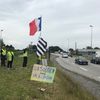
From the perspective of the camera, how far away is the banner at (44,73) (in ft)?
57.2

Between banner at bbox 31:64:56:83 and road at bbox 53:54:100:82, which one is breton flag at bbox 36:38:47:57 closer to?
banner at bbox 31:64:56:83

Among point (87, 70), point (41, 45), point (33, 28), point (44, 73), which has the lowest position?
point (87, 70)

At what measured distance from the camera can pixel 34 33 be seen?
81.9ft

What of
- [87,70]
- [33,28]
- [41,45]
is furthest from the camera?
[87,70]

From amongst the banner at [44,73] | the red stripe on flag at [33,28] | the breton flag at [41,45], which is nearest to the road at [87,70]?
the red stripe on flag at [33,28]

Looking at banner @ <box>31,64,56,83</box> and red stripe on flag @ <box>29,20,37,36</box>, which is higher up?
red stripe on flag @ <box>29,20,37,36</box>

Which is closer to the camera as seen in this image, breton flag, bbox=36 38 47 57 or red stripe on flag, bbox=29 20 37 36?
breton flag, bbox=36 38 47 57

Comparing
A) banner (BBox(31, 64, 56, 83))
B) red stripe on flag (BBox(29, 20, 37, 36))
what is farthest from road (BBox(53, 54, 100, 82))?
banner (BBox(31, 64, 56, 83))

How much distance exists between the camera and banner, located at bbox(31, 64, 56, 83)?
57.2 ft

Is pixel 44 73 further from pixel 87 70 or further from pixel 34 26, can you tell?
pixel 87 70

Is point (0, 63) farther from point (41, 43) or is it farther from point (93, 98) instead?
point (93, 98)

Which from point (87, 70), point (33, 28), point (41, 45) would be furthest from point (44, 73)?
point (87, 70)

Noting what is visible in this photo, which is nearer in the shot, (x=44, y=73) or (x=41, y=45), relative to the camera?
(x=44, y=73)

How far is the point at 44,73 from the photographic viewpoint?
17.6m
